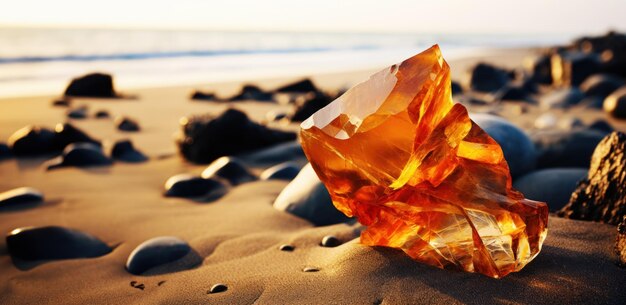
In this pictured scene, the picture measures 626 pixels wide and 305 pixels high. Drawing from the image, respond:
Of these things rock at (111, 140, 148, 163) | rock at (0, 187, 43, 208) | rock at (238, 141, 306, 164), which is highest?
rock at (0, 187, 43, 208)

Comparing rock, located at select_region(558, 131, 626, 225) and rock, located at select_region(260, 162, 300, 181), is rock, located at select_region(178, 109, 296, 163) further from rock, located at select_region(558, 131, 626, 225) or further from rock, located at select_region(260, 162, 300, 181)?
rock, located at select_region(558, 131, 626, 225)

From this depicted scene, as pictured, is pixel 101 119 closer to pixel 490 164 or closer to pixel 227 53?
pixel 490 164

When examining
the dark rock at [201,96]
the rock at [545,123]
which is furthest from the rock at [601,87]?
the dark rock at [201,96]

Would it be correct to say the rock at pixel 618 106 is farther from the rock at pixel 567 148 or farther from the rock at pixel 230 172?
the rock at pixel 230 172

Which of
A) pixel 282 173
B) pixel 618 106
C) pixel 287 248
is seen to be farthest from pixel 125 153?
pixel 618 106

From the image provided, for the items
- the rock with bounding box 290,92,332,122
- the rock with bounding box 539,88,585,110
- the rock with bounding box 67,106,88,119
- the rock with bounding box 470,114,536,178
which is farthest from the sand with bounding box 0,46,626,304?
the rock with bounding box 539,88,585,110

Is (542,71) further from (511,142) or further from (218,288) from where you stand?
(218,288)

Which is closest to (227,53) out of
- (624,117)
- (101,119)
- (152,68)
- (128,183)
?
(152,68)
